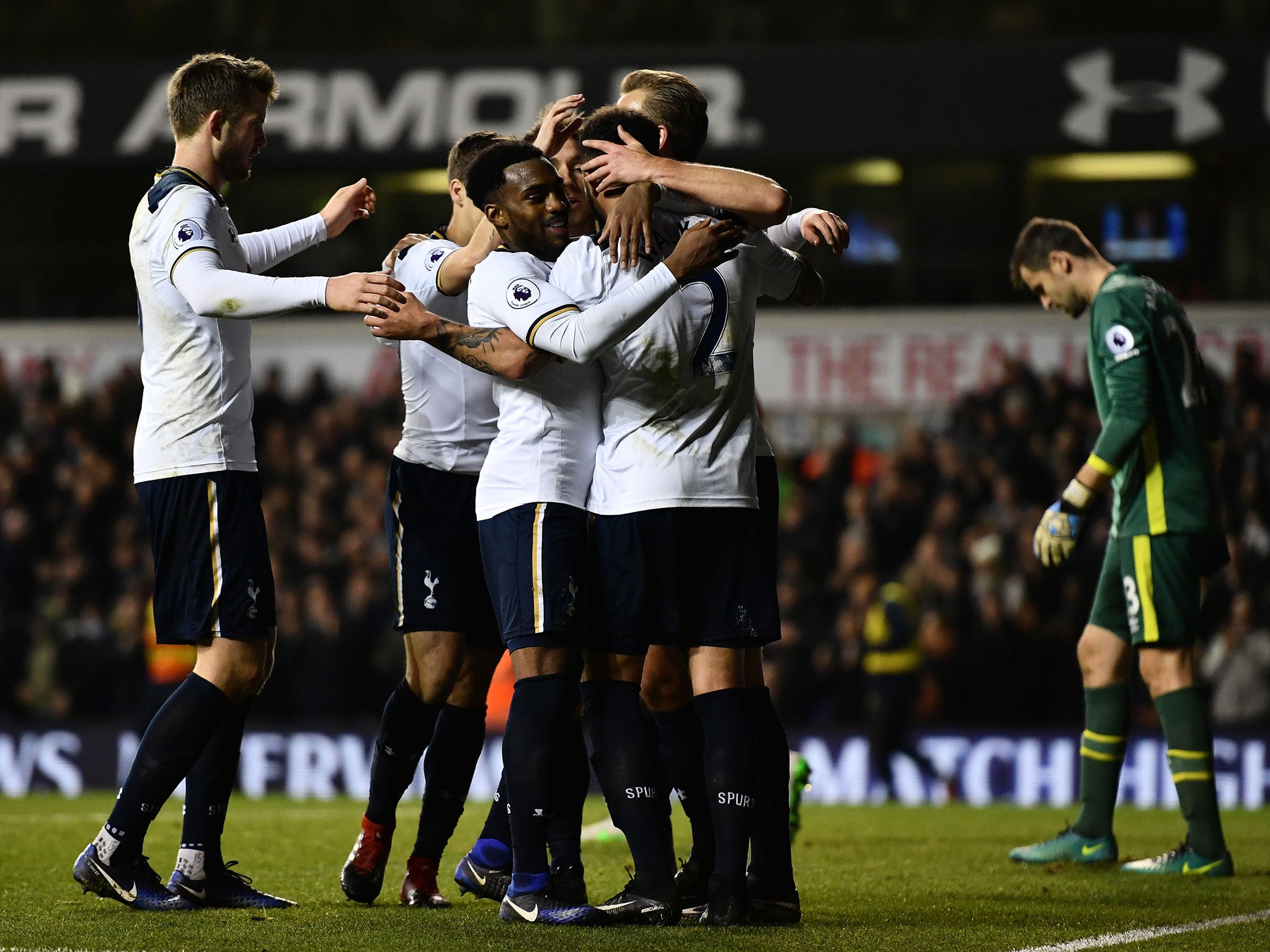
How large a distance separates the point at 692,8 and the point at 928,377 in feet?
16.0

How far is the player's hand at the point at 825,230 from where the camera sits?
4.98 metres

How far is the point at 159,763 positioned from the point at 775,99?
13.7 m

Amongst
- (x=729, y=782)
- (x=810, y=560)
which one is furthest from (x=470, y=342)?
(x=810, y=560)

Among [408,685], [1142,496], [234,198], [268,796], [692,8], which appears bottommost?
[268,796]

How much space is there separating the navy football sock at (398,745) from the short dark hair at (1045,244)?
2.85 metres

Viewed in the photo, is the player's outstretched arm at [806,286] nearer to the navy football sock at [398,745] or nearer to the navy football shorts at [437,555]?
the navy football shorts at [437,555]

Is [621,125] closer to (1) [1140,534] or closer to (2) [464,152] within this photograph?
(2) [464,152]

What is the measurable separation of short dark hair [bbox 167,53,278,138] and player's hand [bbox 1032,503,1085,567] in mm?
3066

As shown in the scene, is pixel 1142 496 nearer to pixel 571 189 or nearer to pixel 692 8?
pixel 571 189

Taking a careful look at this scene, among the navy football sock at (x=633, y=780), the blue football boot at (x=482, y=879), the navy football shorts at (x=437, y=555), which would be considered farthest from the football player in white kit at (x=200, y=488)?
the navy football sock at (x=633, y=780)

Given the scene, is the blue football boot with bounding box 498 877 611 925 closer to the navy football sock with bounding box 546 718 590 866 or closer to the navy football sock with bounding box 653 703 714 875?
the navy football sock with bounding box 546 718 590 866

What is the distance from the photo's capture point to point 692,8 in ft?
58.6

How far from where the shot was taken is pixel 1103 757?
6.27m

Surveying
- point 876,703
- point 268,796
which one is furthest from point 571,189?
point 268,796
